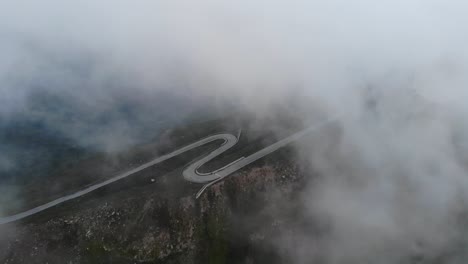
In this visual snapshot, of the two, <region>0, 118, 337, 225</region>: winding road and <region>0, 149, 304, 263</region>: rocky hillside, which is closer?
<region>0, 149, 304, 263</region>: rocky hillside

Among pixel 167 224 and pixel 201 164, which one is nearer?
pixel 167 224

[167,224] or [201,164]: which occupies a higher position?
[201,164]

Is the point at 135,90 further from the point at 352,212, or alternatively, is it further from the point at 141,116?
the point at 352,212

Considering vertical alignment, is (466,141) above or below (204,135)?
below

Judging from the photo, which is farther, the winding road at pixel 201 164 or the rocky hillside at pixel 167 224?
the winding road at pixel 201 164

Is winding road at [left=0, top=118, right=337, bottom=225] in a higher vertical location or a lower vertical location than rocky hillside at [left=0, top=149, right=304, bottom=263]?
higher

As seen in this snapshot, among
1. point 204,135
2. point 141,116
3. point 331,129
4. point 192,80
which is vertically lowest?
point 331,129

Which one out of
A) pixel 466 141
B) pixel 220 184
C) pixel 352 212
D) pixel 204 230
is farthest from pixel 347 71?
pixel 204 230

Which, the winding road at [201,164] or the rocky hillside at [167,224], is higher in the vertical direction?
the winding road at [201,164]

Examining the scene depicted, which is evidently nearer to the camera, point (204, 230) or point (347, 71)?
point (204, 230)

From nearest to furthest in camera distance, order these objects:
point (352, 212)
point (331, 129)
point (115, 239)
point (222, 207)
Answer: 1. point (115, 239)
2. point (222, 207)
3. point (352, 212)
4. point (331, 129)

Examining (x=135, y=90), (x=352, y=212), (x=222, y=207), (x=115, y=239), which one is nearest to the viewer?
(x=115, y=239)
